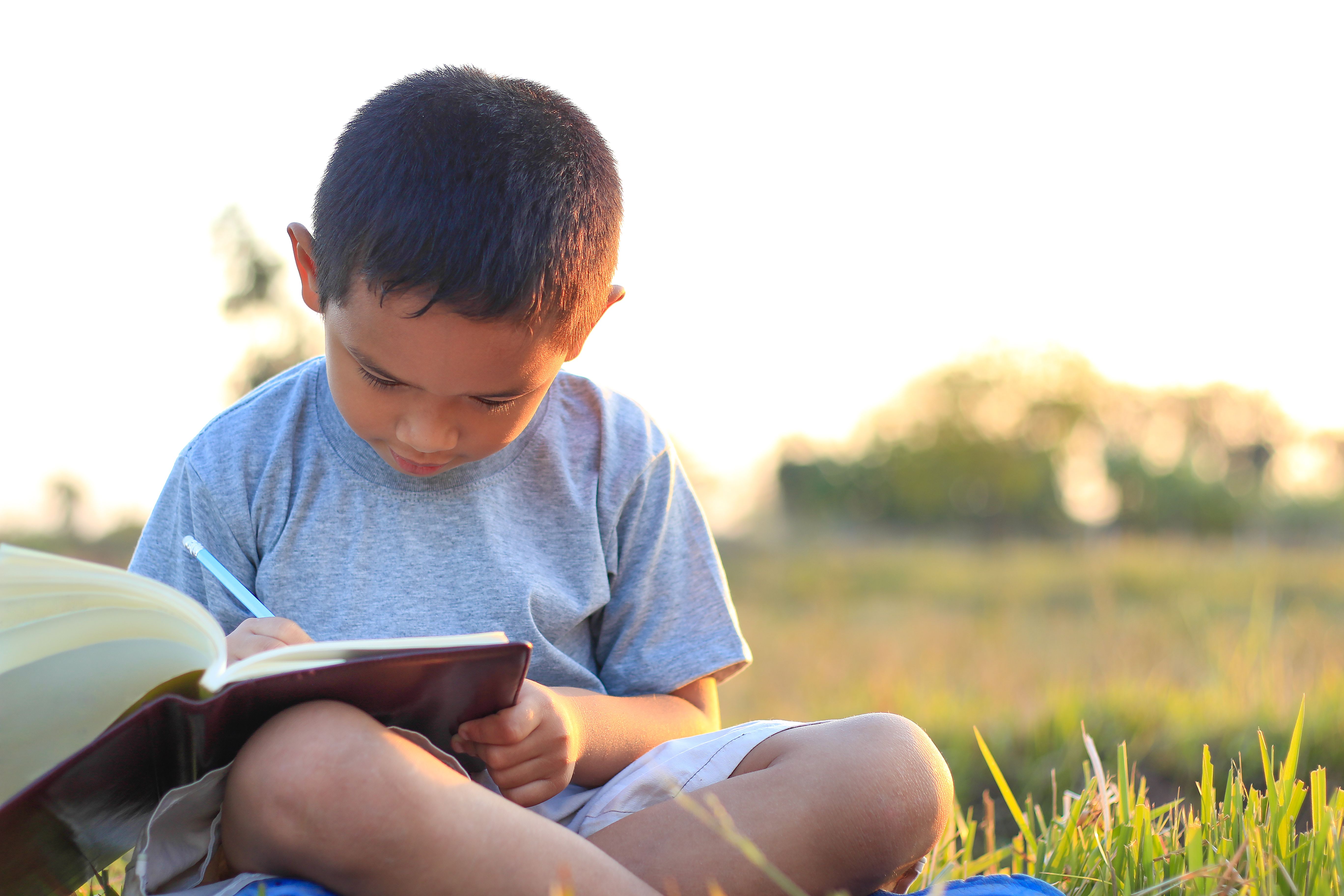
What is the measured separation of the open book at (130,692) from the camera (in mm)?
746

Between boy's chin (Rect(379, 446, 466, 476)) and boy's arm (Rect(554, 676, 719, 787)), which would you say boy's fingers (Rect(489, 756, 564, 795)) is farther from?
boy's chin (Rect(379, 446, 466, 476))

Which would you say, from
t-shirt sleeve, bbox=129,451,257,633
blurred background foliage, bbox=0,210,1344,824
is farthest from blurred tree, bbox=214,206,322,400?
t-shirt sleeve, bbox=129,451,257,633

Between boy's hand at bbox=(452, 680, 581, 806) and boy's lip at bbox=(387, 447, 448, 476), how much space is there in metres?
0.31

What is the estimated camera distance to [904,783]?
97cm

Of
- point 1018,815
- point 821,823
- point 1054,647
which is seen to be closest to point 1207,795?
point 1018,815

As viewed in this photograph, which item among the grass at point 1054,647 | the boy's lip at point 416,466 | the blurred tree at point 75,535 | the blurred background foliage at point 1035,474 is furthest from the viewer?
the blurred background foliage at point 1035,474

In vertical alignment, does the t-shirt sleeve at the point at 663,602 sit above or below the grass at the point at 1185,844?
above

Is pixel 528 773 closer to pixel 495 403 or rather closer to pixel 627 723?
pixel 627 723

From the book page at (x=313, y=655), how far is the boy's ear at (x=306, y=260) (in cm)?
52

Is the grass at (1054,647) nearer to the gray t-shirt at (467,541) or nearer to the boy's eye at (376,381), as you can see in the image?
the gray t-shirt at (467,541)

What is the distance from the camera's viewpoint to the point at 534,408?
1180mm

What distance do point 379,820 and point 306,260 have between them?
2.25 ft

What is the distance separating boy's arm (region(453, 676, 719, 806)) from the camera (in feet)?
3.11

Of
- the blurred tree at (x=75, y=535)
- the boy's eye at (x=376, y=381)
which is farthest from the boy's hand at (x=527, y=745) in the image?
the blurred tree at (x=75, y=535)
